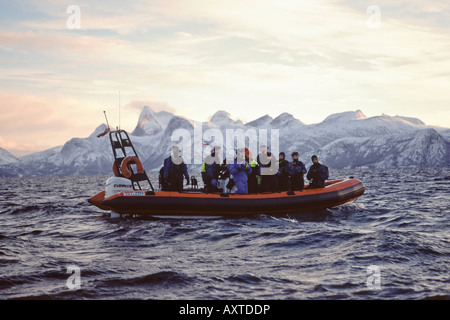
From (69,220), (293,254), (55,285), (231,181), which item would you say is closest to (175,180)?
(231,181)

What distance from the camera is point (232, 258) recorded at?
30.5 feet

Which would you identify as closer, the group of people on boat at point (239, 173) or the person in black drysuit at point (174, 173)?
the group of people on boat at point (239, 173)

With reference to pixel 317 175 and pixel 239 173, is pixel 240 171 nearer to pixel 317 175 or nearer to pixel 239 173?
pixel 239 173

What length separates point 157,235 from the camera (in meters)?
12.3

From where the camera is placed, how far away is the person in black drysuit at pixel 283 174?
52.1 feet

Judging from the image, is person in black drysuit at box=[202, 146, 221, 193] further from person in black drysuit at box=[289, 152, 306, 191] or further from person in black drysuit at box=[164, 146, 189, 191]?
person in black drysuit at box=[289, 152, 306, 191]

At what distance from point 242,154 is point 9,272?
8167 mm

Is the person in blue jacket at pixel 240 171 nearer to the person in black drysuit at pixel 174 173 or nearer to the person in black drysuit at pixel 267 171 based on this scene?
the person in black drysuit at pixel 267 171

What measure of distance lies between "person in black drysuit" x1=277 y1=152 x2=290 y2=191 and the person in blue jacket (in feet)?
4.04

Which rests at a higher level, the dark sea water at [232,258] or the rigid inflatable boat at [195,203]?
the rigid inflatable boat at [195,203]

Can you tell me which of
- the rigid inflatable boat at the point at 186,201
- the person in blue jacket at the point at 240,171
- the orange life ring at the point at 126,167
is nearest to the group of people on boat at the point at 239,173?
the person in blue jacket at the point at 240,171

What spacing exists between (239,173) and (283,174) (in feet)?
5.59
